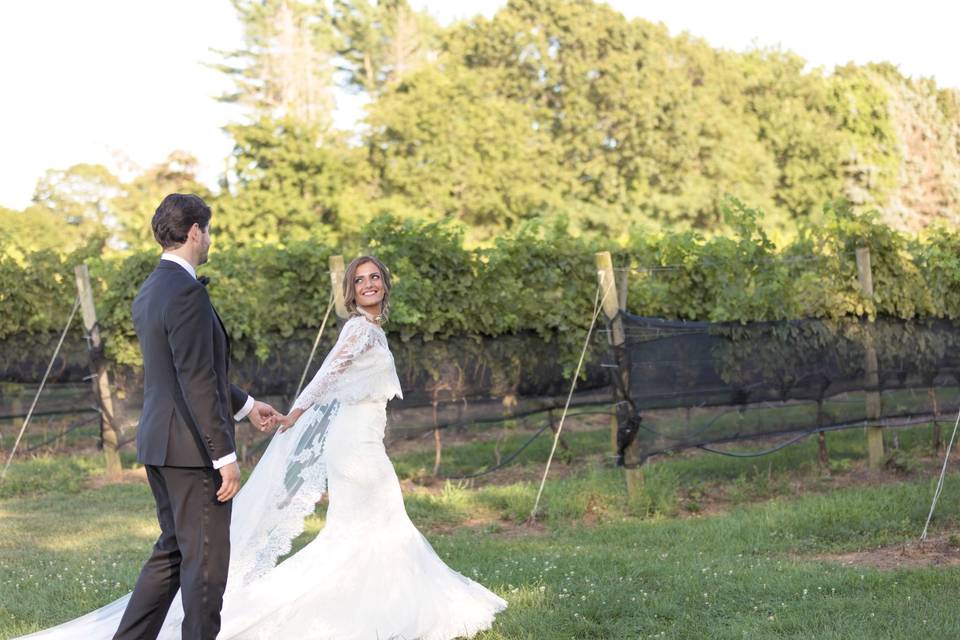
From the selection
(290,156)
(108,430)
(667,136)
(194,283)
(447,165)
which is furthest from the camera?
(667,136)

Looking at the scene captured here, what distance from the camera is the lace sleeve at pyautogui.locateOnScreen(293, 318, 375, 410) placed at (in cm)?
575

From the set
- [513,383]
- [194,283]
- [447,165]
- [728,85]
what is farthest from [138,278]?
[728,85]

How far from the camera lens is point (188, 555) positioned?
4.34 m

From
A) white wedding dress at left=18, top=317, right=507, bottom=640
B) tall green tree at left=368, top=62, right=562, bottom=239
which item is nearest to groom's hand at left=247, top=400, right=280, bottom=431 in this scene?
white wedding dress at left=18, top=317, right=507, bottom=640

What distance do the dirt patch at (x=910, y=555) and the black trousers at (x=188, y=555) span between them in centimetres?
435

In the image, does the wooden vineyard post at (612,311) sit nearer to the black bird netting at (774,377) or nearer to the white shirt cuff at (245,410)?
the black bird netting at (774,377)

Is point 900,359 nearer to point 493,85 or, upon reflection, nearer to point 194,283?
point 194,283

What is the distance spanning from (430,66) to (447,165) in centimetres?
385

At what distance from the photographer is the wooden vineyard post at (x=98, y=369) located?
1234cm

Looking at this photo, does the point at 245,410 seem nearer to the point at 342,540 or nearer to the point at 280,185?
the point at 342,540

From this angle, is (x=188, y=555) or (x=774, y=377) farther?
(x=774, y=377)

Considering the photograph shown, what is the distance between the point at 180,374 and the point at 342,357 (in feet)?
5.15

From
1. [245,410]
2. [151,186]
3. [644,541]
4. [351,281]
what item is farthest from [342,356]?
[151,186]

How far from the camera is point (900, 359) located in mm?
11336
